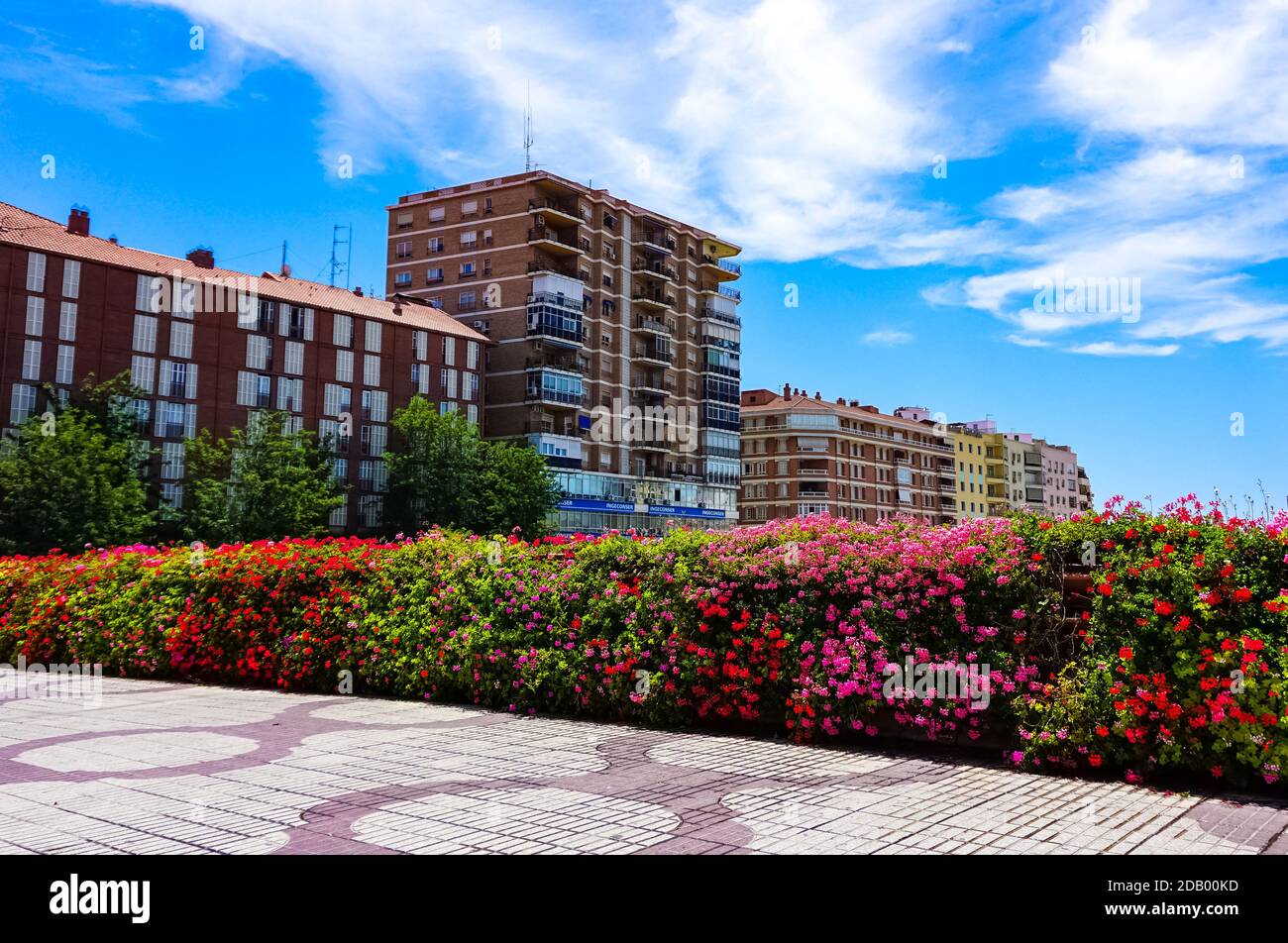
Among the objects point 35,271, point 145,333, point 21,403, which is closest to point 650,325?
point 145,333

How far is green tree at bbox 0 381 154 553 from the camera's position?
46062 mm

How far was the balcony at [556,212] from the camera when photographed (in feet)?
237

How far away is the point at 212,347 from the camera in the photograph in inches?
2303

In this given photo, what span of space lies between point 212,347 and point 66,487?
48.3ft

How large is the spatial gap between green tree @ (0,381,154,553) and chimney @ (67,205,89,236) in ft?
39.7

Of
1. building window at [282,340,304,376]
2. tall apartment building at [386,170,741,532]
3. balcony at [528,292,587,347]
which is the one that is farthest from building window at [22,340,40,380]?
balcony at [528,292,587,347]

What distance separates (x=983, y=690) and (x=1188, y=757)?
1.40m

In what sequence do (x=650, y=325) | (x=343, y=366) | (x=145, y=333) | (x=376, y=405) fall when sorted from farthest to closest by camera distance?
(x=650, y=325) < (x=376, y=405) < (x=343, y=366) < (x=145, y=333)

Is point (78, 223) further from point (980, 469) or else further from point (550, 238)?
point (980, 469)

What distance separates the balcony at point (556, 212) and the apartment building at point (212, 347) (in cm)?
1023
